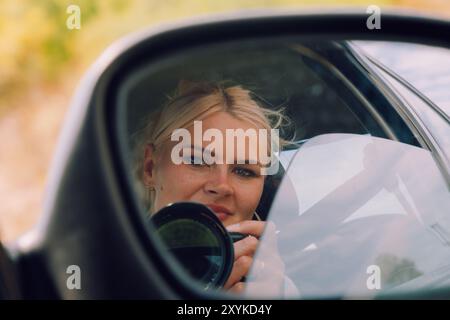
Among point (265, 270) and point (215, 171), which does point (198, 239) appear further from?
point (215, 171)

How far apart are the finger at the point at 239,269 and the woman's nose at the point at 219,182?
0.78 feet

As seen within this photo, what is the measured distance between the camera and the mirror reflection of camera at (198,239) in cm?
214

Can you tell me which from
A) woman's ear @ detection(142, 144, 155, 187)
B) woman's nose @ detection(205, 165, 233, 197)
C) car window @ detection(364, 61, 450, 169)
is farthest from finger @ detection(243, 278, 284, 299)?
car window @ detection(364, 61, 450, 169)

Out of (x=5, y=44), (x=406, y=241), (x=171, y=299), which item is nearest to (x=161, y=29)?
(x=171, y=299)

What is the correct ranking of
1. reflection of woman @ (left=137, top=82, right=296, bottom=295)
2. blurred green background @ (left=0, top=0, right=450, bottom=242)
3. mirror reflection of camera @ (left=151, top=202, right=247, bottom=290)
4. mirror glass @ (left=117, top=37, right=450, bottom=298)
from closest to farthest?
mirror reflection of camera @ (left=151, top=202, right=247, bottom=290) < mirror glass @ (left=117, top=37, right=450, bottom=298) < reflection of woman @ (left=137, top=82, right=296, bottom=295) < blurred green background @ (left=0, top=0, right=450, bottom=242)

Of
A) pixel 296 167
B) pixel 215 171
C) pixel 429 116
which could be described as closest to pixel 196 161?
pixel 215 171

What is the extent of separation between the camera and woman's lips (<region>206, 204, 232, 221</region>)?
7.84 ft

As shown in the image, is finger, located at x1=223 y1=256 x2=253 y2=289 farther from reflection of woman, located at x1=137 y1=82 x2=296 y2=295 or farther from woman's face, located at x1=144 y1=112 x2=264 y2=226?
woman's face, located at x1=144 y1=112 x2=264 y2=226

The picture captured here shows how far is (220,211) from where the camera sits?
2.41 meters

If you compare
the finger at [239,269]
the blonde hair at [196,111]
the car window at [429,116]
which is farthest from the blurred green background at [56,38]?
the finger at [239,269]

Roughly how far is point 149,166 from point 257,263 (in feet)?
1.52
